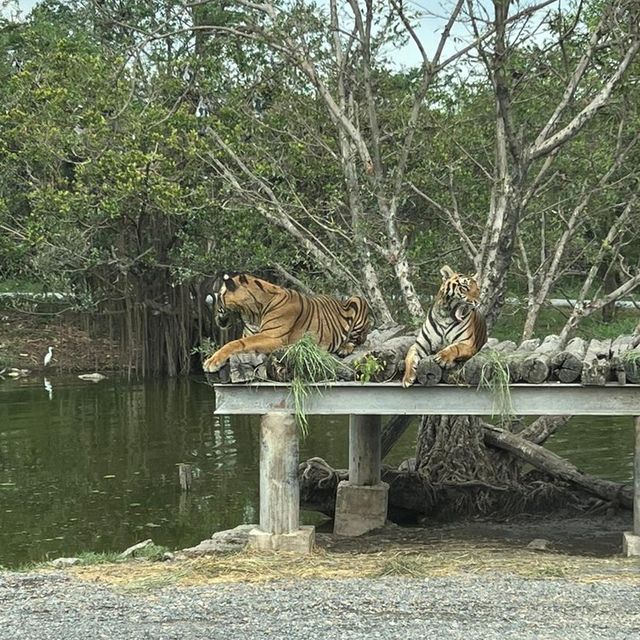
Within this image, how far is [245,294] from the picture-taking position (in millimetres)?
8148

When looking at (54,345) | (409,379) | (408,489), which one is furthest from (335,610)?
(54,345)

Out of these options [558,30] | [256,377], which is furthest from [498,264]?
[256,377]

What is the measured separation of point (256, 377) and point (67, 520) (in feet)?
15.8

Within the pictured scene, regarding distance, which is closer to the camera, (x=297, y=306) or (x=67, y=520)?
(x=297, y=306)

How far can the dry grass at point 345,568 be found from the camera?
681 centimetres

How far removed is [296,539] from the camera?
7773mm

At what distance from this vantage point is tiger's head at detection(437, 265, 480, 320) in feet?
25.4

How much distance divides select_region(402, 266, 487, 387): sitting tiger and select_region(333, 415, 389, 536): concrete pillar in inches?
103

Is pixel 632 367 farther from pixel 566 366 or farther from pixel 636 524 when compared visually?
pixel 636 524

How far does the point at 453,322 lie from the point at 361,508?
10.6 feet

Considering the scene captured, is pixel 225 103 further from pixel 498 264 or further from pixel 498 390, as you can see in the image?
pixel 498 390

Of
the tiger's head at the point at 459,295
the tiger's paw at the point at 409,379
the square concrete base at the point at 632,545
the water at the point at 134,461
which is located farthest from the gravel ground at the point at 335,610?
the water at the point at 134,461

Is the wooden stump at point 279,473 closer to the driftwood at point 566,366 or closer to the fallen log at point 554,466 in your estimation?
the driftwood at point 566,366

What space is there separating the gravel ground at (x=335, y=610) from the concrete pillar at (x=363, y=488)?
3.54m
